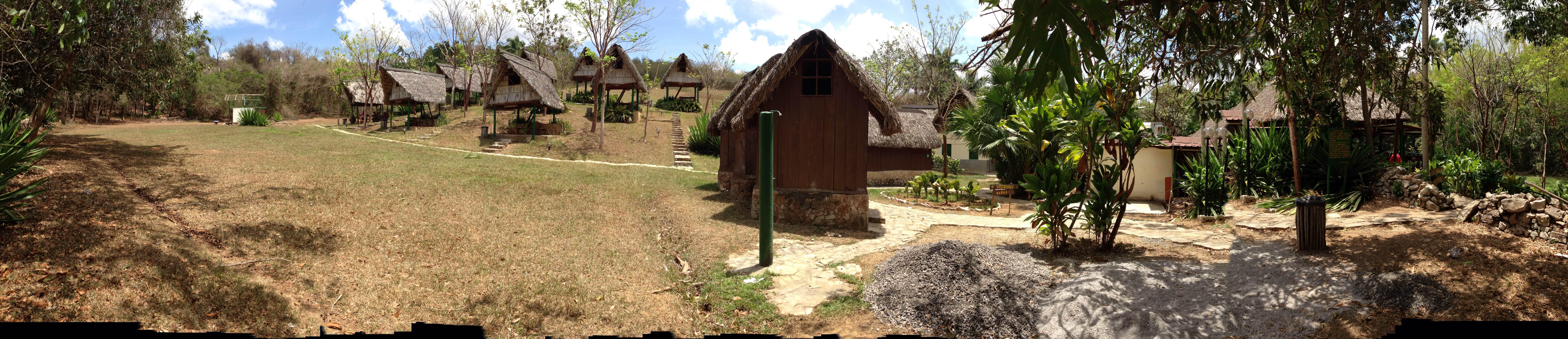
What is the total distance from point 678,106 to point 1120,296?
3454 centimetres

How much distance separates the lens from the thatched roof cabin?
23406mm

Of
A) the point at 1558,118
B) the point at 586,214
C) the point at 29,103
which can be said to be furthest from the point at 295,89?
the point at 1558,118

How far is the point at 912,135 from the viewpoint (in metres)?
19.8

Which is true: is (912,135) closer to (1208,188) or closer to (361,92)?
(1208,188)

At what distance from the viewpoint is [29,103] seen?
10289mm

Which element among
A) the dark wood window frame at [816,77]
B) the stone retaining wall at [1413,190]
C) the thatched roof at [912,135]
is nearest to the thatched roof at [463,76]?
the thatched roof at [912,135]

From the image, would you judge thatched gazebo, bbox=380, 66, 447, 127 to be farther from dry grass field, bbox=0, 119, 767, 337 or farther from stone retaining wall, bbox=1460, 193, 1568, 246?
stone retaining wall, bbox=1460, 193, 1568, 246

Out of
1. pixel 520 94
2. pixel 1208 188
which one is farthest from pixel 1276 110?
pixel 520 94

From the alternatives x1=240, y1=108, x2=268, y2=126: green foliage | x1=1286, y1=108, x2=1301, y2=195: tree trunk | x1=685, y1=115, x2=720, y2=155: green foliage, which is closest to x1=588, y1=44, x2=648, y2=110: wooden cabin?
x1=685, y1=115, x2=720, y2=155: green foliage

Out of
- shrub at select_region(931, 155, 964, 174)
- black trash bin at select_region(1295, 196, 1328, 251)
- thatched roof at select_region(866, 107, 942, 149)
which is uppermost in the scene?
thatched roof at select_region(866, 107, 942, 149)

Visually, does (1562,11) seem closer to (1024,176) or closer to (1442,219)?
(1442,219)

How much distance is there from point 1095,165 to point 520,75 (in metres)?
20.6

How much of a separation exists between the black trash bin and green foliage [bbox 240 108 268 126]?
31999 mm

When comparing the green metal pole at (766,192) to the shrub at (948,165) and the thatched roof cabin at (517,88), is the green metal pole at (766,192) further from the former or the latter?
the shrub at (948,165)
